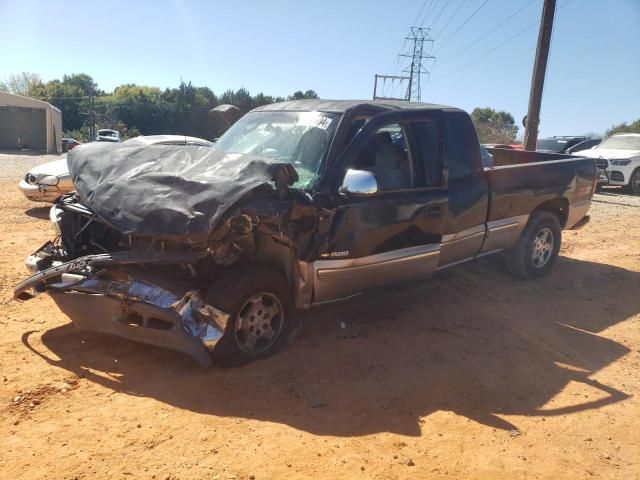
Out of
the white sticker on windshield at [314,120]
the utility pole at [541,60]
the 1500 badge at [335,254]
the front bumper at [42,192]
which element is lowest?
the front bumper at [42,192]

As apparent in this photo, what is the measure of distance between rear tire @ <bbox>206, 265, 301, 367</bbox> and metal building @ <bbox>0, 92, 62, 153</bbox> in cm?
3637

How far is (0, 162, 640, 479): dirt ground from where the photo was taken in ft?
9.95

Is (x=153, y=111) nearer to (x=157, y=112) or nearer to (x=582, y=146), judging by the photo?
(x=157, y=112)

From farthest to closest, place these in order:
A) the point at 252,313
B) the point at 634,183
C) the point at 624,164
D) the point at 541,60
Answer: the point at 634,183, the point at 624,164, the point at 541,60, the point at 252,313

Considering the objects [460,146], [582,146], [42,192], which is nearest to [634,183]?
[582,146]

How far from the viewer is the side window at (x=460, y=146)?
5402mm

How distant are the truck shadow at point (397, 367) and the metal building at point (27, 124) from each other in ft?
118

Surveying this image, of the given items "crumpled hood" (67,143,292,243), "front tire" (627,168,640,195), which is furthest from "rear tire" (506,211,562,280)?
"front tire" (627,168,640,195)

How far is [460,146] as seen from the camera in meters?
5.54

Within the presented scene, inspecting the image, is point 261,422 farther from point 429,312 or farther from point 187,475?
point 429,312

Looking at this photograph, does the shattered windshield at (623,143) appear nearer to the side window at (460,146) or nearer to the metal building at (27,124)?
the side window at (460,146)

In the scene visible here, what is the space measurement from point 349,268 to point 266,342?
35.1 inches

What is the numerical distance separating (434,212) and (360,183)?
3.96 feet

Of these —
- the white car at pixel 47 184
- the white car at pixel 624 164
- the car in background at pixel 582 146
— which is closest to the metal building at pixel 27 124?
the white car at pixel 47 184
